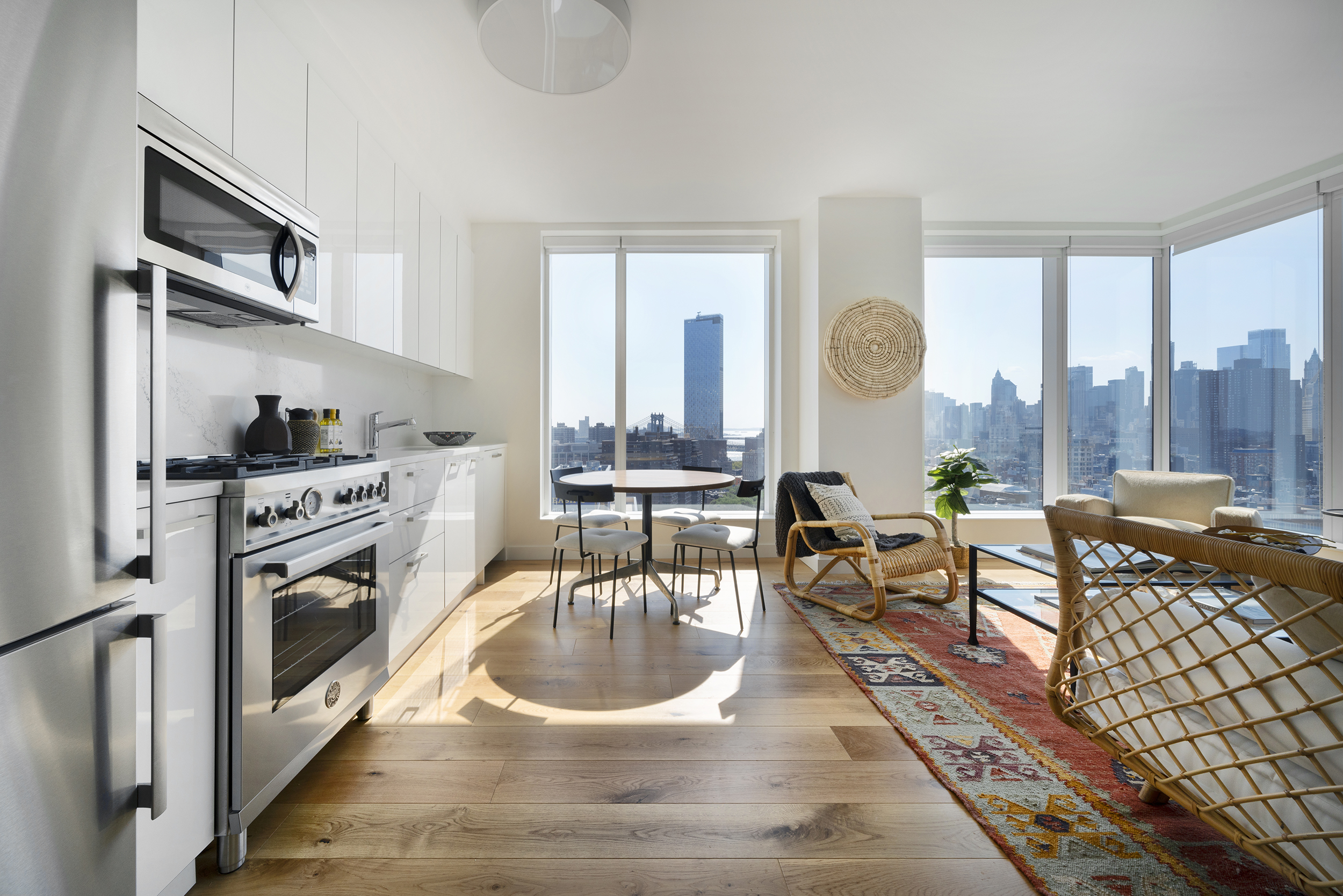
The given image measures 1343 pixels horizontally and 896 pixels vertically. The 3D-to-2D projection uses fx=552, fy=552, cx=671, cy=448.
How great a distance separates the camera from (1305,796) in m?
0.93

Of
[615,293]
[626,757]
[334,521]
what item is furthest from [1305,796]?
[615,293]

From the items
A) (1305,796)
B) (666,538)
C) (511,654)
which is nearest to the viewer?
(1305,796)

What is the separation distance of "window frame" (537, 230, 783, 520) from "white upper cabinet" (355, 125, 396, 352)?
1749 mm

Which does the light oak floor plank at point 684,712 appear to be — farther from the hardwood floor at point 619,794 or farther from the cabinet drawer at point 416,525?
the cabinet drawer at point 416,525

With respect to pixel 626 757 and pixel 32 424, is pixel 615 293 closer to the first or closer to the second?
pixel 626 757

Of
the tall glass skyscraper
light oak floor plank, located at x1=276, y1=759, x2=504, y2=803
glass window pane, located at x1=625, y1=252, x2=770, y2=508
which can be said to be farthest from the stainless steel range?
the tall glass skyscraper

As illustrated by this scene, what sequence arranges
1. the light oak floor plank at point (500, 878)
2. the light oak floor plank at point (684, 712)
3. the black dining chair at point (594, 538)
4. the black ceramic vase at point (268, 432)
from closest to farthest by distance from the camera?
the light oak floor plank at point (500, 878) < the light oak floor plank at point (684, 712) < the black ceramic vase at point (268, 432) < the black dining chair at point (594, 538)

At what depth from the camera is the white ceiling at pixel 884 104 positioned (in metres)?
2.27

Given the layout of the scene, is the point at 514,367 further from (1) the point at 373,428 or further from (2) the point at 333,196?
(2) the point at 333,196

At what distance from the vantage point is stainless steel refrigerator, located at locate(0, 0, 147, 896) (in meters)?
0.66

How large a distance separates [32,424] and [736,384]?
428 centimetres

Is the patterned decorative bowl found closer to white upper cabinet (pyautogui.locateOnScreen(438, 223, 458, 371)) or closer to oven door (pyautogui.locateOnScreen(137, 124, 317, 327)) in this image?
white upper cabinet (pyautogui.locateOnScreen(438, 223, 458, 371))

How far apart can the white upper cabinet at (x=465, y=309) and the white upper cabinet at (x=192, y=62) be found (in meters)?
2.34

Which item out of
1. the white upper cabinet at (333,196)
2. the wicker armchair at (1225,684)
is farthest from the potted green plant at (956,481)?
the white upper cabinet at (333,196)
